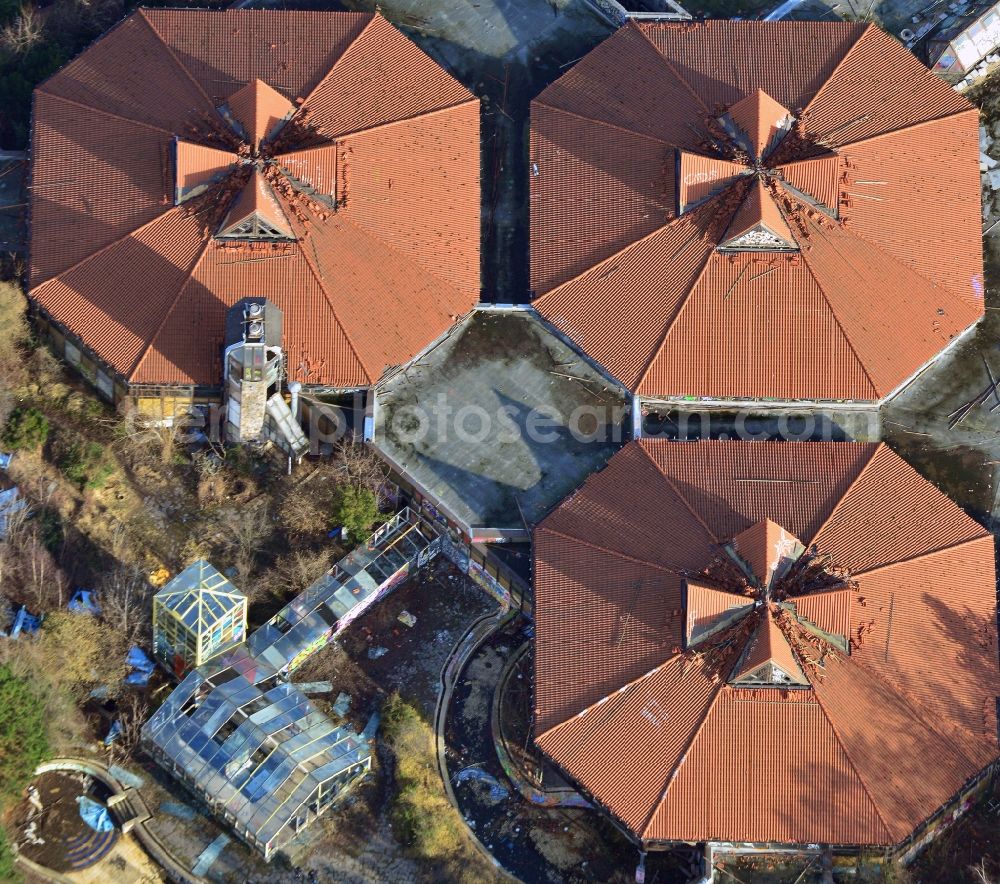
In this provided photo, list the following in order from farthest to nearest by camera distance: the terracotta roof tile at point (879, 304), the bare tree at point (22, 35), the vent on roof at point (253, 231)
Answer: the bare tree at point (22, 35) → the terracotta roof tile at point (879, 304) → the vent on roof at point (253, 231)

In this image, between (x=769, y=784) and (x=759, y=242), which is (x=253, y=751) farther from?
(x=759, y=242)

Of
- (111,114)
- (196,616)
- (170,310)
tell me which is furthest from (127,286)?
(196,616)

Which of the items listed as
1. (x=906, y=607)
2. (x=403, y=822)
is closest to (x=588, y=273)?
(x=906, y=607)

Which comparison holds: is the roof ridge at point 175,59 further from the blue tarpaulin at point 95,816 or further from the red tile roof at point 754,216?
the blue tarpaulin at point 95,816

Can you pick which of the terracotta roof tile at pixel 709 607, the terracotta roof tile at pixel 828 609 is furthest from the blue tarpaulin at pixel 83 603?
the terracotta roof tile at pixel 828 609

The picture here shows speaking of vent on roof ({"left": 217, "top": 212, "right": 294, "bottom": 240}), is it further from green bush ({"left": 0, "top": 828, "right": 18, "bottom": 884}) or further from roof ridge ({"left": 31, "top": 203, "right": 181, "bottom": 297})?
green bush ({"left": 0, "top": 828, "right": 18, "bottom": 884})

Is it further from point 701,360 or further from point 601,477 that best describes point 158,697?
point 701,360
